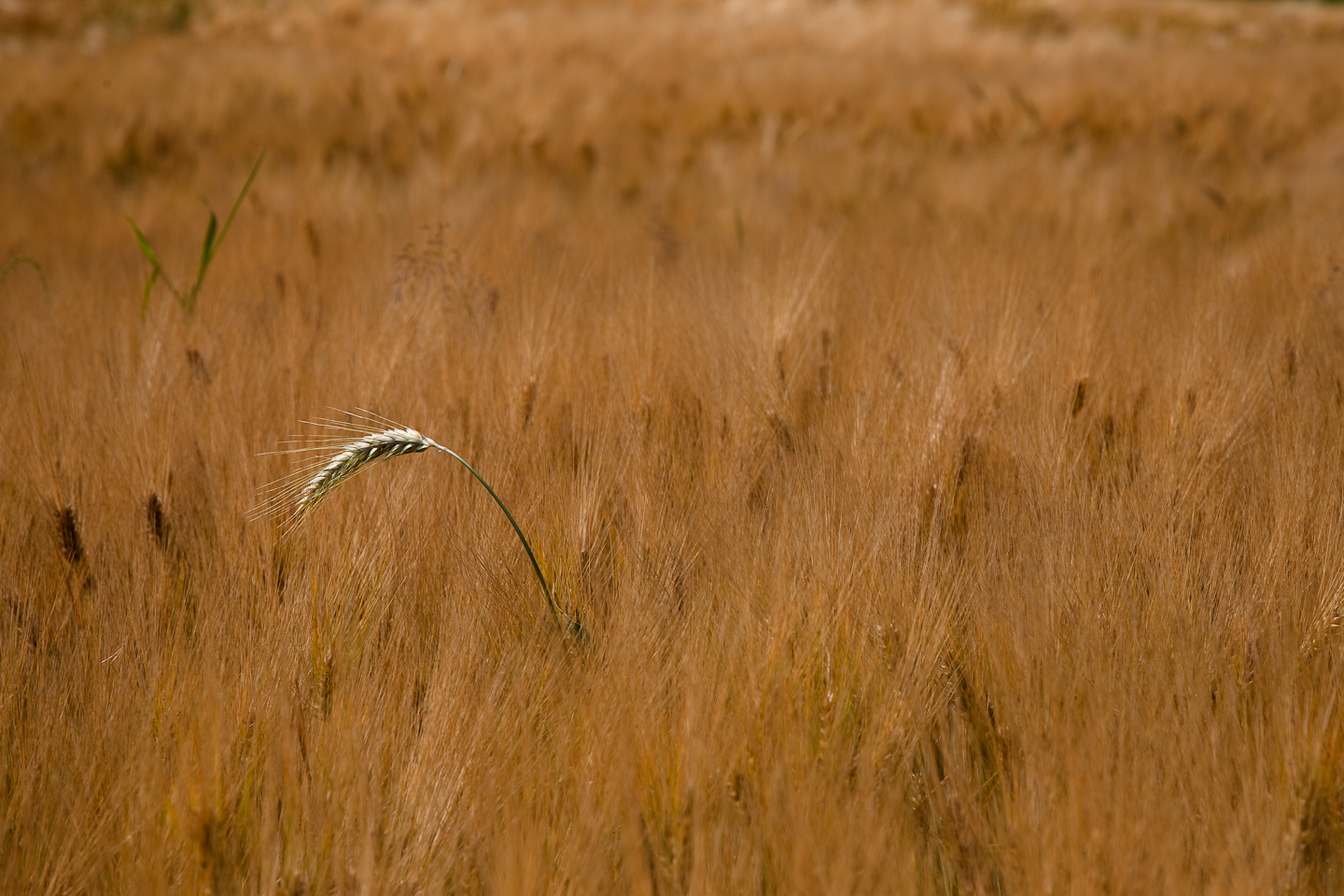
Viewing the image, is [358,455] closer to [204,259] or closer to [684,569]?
[684,569]

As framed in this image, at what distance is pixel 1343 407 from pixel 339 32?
8.71m

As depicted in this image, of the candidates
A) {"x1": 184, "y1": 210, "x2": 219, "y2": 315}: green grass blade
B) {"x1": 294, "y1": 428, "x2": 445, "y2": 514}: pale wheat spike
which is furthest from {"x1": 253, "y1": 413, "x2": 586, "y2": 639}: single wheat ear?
{"x1": 184, "y1": 210, "x2": 219, "y2": 315}: green grass blade

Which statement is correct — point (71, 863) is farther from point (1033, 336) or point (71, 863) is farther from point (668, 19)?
point (668, 19)

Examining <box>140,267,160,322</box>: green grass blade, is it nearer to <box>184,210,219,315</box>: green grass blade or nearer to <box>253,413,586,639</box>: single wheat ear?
<box>184,210,219,315</box>: green grass blade

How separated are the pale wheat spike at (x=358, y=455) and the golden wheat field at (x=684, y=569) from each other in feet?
0.51

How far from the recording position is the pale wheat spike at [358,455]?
988mm

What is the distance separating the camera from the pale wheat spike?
0.99m

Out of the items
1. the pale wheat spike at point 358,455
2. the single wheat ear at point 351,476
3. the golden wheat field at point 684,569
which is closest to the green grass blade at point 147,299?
the golden wheat field at point 684,569

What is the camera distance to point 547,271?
2.57 m

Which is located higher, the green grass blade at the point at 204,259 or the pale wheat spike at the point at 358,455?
the green grass blade at the point at 204,259

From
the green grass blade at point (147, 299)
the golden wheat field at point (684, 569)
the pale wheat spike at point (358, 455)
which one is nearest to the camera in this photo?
the golden wheat field at point (684, 569)

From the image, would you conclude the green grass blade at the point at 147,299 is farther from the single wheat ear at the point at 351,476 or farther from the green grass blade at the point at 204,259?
the single wheat ear at the point at 351,476

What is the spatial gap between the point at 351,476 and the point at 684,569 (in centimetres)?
48

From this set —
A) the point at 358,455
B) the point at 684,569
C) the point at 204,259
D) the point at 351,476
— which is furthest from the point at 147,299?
the point at 684,569
